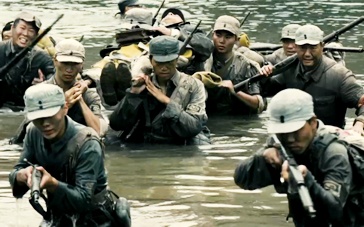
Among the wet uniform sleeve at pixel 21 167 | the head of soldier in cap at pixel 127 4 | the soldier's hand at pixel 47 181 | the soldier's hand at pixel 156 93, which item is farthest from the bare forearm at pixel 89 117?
the head of soldier in cap at pixel 127 4

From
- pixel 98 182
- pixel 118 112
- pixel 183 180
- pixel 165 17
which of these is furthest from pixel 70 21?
pixel 98 182

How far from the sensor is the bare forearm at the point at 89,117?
12.1m

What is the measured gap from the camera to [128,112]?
13531mm

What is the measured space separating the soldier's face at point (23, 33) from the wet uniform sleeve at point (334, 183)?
24.9ft

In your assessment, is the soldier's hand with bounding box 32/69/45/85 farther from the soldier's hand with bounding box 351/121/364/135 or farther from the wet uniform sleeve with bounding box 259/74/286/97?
the soldier's hand with bounding box 351/121/364/135

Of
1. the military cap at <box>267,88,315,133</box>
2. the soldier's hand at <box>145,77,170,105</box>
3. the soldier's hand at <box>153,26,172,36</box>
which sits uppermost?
the military cap at <box>267,88,315,133</box>

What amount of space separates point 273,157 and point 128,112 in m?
5.60

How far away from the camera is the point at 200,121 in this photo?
1349 centimetres

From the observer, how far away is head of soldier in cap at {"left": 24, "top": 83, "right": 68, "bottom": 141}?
843 centimetres

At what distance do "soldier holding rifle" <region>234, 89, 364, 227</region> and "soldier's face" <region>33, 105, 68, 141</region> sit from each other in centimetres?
135

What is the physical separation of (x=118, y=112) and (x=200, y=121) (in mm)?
911

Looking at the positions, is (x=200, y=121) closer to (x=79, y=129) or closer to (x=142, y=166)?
(x=142, y=166)

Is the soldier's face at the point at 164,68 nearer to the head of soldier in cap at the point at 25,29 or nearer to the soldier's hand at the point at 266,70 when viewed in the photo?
the soldier's hand at the point at 266,70

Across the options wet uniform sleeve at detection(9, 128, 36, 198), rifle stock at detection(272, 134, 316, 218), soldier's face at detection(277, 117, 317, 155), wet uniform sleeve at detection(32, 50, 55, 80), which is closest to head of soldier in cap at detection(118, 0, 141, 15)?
wet uniform sleeve at detection(32, 50, 55, 80)
